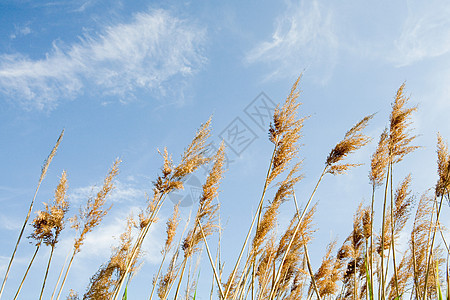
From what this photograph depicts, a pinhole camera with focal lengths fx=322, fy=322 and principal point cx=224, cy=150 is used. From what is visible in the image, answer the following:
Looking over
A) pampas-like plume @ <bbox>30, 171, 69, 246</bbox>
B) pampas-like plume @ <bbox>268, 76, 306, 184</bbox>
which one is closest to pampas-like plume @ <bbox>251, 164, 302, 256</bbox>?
pampas-like plume @ <bbox>268, 76, 306, 184</bbox>

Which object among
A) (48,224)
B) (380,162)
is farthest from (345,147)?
(48,224)

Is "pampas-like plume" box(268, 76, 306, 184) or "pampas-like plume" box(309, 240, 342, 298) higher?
"pampas-like plume" box(268, 76, 306, 184)

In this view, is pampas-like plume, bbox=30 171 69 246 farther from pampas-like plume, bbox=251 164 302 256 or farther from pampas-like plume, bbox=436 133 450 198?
pampas-like plume, bbox=436 133 450 198

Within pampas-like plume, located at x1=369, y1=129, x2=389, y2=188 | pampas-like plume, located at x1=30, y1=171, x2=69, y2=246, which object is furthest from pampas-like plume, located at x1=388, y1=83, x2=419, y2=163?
pampas-like plume, located at x1=30, y1=171, x2=69, y2=246

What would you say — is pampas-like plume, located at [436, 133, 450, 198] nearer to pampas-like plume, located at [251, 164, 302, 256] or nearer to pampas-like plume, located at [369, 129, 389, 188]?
pampas-like plume, located at [369, 129, 389, 188]

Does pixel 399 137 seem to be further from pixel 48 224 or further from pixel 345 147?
pixel 48 224

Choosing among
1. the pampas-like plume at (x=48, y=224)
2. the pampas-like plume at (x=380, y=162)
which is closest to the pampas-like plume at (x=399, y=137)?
the pampas-like plume at (x=380, y=162)


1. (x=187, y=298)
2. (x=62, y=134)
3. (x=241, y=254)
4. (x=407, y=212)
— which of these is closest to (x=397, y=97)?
(x=407, y=212)

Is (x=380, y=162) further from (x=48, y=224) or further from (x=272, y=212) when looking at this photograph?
(x=48, y=224)

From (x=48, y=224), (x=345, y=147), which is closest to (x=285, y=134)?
(x=345, y=147)

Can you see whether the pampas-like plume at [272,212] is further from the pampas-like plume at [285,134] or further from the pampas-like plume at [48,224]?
the pampas-like plume at [48,224]

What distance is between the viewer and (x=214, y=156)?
3670 mm

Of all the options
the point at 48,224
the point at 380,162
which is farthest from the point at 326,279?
the point at 48,224

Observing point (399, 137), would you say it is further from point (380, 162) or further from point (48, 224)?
point (48, 224)
